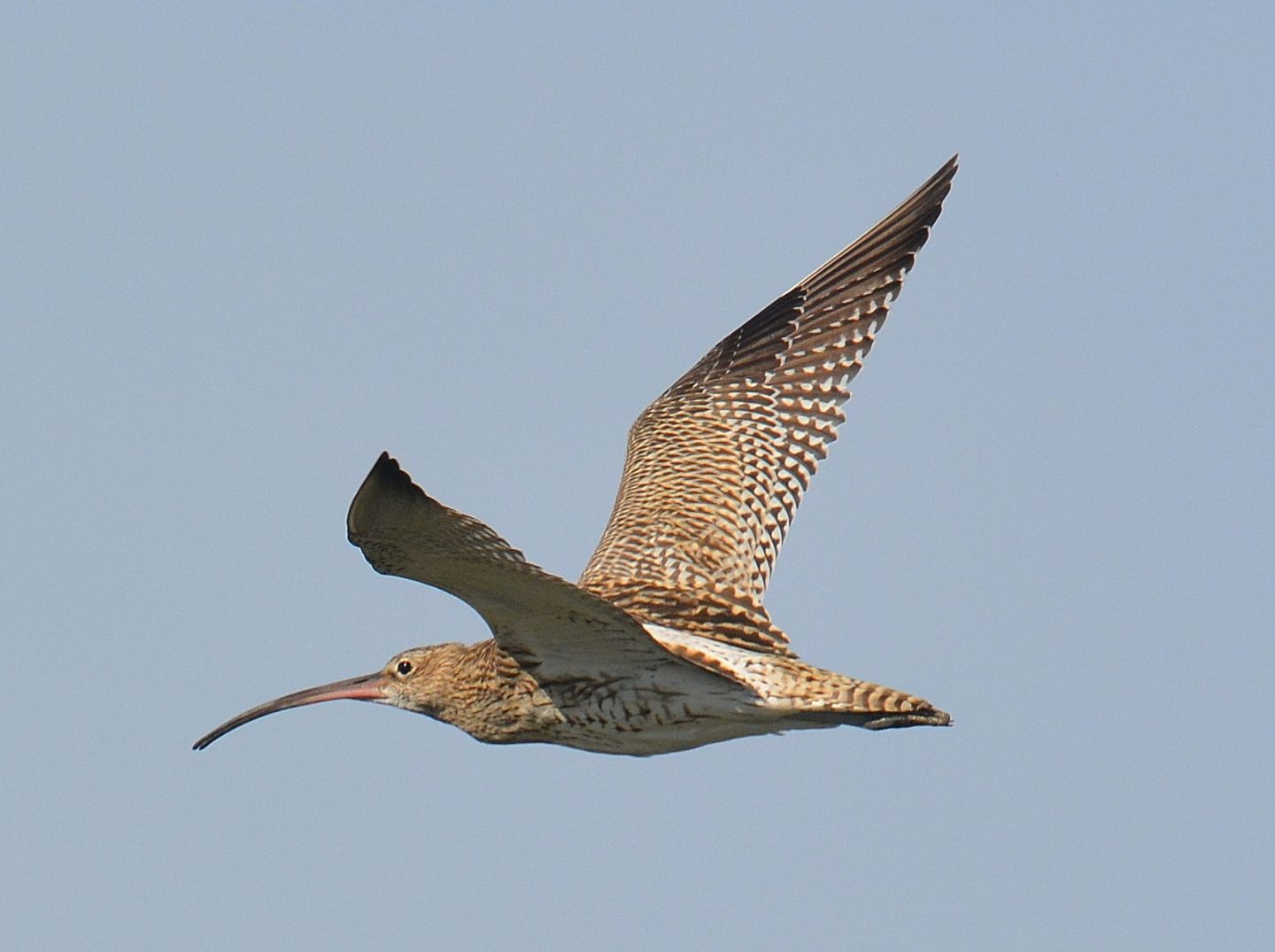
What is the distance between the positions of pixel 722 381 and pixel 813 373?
72 centimetres

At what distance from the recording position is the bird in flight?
405 inches

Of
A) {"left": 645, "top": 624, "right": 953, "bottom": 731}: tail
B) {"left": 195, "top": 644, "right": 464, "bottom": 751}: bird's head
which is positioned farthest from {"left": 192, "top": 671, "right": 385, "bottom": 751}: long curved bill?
{"left": 645, "top": 624, "right": 953, "bottom": 731}: tail

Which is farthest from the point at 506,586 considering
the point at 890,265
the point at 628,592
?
the point at 890,265

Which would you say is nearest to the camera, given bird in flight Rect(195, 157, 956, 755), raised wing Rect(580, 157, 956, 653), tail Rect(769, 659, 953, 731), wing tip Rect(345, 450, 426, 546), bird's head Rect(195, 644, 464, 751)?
wing tip Rect(345, 450, 426, 546)

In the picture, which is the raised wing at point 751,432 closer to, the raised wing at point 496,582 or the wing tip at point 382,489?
the raised wing at point 496,582

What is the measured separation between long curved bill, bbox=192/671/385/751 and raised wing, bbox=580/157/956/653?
54.5 inches

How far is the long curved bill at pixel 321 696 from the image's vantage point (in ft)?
40.8

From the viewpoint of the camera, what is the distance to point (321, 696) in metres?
12.6

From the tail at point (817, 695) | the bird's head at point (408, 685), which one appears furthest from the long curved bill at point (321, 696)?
the tail at point (817, 695)

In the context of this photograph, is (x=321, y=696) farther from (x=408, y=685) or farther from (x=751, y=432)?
(x=751, y=432)

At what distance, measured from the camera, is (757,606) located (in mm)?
12711

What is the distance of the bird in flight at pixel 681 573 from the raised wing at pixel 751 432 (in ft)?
0.04

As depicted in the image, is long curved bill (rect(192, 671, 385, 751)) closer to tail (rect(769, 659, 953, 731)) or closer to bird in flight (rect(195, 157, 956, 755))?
bird in flight (rect(195, 157, 956, 755))

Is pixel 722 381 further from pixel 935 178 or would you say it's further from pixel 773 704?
pixel 773 704
